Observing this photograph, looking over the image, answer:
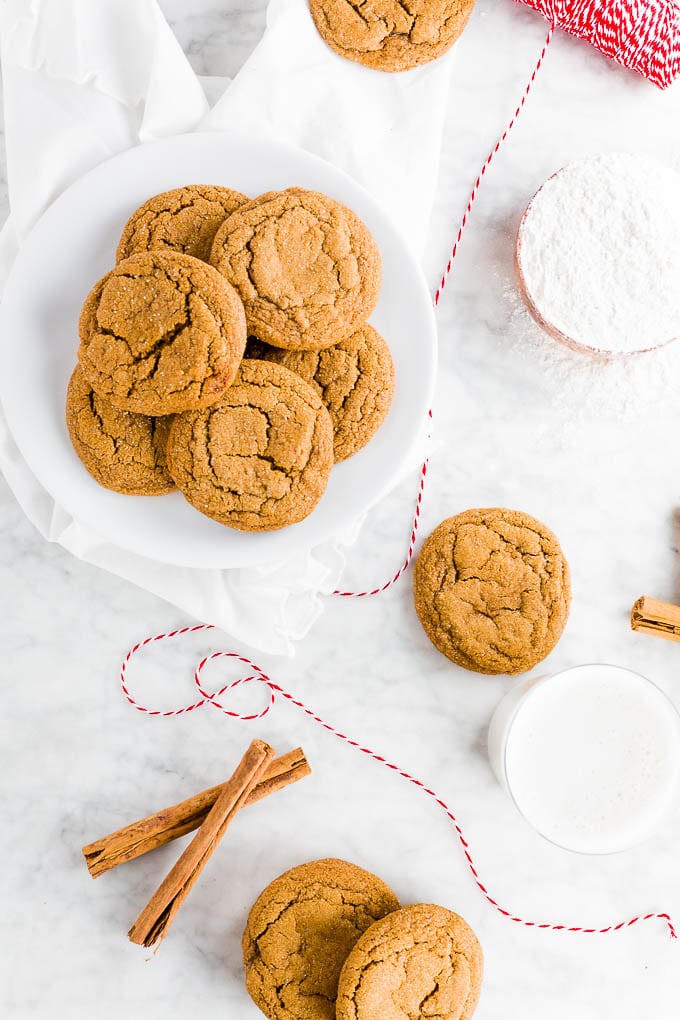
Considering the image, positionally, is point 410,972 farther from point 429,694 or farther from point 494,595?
point 494,595

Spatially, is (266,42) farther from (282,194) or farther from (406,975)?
(406,975)

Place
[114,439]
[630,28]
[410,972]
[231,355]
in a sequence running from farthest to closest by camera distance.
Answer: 1. [630,28]
2. [410,972]
3. [114,439]
4. [231,355]

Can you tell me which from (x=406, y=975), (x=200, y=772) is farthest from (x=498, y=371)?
(x=406, y=975)

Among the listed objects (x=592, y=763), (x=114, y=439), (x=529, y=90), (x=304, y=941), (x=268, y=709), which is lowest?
(x=304, y=941)

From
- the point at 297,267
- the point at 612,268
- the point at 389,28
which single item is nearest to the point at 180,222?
the point at 297,267

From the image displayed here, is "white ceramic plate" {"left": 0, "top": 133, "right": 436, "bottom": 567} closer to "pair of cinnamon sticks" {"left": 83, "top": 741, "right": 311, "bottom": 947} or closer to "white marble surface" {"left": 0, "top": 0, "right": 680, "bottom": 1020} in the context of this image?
"white marble surface" {"left": 0, "top": 0, "right": 680, "bottom": 1020}

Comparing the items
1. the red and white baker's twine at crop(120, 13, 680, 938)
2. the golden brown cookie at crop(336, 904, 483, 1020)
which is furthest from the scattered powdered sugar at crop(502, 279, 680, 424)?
the golden brown cookie at crop(336, 904, 483, 1020)
